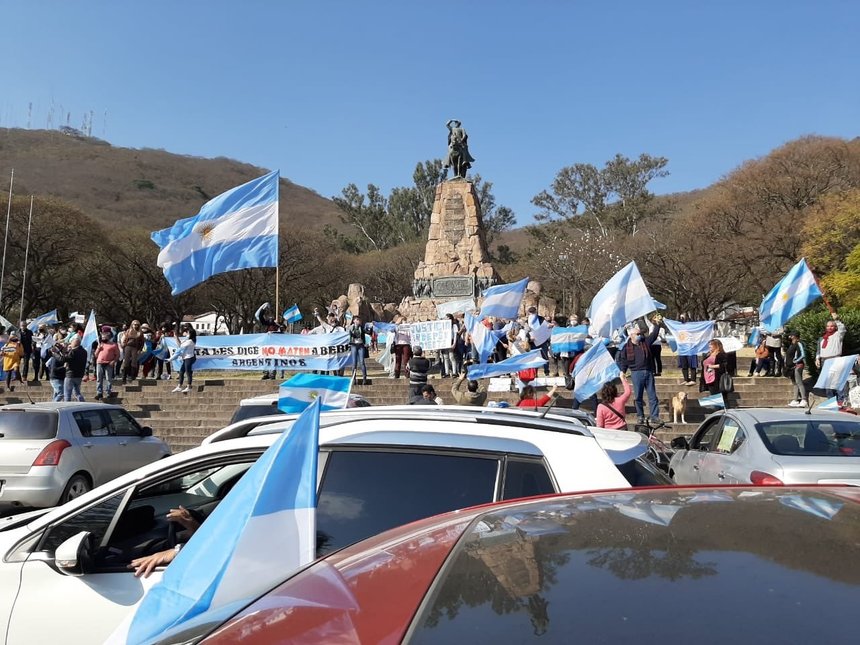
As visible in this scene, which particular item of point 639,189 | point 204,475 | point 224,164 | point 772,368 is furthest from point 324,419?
point 224,164

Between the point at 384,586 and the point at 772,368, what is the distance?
20.4 meters

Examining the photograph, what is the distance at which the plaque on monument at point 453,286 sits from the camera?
30.3 meters

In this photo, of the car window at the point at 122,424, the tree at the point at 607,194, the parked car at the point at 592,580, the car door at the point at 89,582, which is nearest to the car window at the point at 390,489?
the car door at the point at 89,582

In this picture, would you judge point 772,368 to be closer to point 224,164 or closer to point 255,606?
point 255,606

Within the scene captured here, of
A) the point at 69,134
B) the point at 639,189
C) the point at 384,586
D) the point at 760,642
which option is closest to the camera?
the point at 760,642

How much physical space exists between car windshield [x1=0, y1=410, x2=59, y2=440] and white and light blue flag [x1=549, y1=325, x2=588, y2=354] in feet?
39.4

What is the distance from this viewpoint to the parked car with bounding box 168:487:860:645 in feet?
4.45

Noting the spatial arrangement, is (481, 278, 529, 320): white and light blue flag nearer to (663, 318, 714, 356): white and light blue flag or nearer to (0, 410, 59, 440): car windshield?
(663, 318, 714, 356): white and light blue flag

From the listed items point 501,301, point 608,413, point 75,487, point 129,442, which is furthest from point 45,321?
point 608,413

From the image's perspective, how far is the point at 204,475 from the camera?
205 inches

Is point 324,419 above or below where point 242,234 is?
below

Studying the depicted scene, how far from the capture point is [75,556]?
3.30m

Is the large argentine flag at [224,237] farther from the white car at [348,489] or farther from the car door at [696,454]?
the white car at [348,489]

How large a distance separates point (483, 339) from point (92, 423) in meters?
9.54
